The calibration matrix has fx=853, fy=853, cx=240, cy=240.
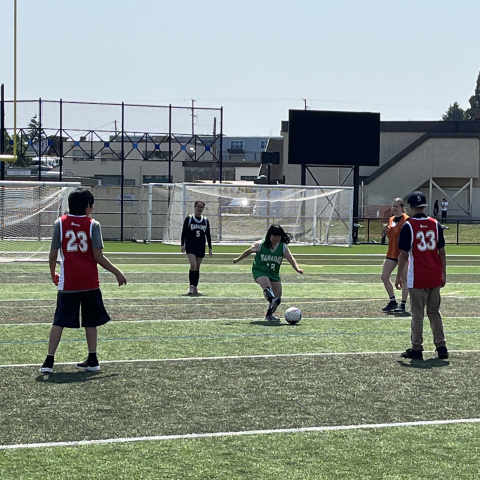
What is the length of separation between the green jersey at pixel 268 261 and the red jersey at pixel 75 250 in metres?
4.35

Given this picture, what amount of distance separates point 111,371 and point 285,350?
2.25 m

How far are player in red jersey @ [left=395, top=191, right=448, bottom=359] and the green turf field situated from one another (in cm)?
32

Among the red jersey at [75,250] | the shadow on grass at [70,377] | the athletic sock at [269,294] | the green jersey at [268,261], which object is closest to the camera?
the shadow on grass at [70,377]

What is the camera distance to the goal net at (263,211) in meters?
38.0

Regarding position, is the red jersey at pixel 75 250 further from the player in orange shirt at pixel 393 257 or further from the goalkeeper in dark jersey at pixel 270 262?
the player in orange shirt at pixel 393 257

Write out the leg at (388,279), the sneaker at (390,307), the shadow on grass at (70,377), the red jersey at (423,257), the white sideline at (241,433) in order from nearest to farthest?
the white sideline at (241,433)
the shadow on grass at (70,377)
the red jersey at (423,257)
the leg at (388,279)
the sneaker at (390,307)

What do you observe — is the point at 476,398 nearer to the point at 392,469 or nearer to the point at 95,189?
the point at 392,469

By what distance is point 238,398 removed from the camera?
7.40 metres

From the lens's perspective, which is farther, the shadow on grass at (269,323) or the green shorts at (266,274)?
the green shorts at (266,274)

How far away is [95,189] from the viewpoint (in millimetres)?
42625

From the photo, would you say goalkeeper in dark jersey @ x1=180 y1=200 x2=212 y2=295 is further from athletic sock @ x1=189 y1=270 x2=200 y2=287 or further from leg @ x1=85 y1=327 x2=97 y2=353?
leg @ x1=85 y1=327 x2=97 y2=353

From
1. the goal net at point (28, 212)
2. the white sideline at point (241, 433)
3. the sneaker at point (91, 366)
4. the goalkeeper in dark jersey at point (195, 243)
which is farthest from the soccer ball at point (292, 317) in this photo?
the goal net at point (28, 212)

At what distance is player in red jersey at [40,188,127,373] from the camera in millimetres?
8281

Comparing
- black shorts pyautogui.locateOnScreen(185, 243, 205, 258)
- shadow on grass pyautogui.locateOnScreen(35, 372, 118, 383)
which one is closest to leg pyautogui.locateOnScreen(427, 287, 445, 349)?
shadow on grass pyautogui.locateOnScreen(35, 372, 118, 383)
